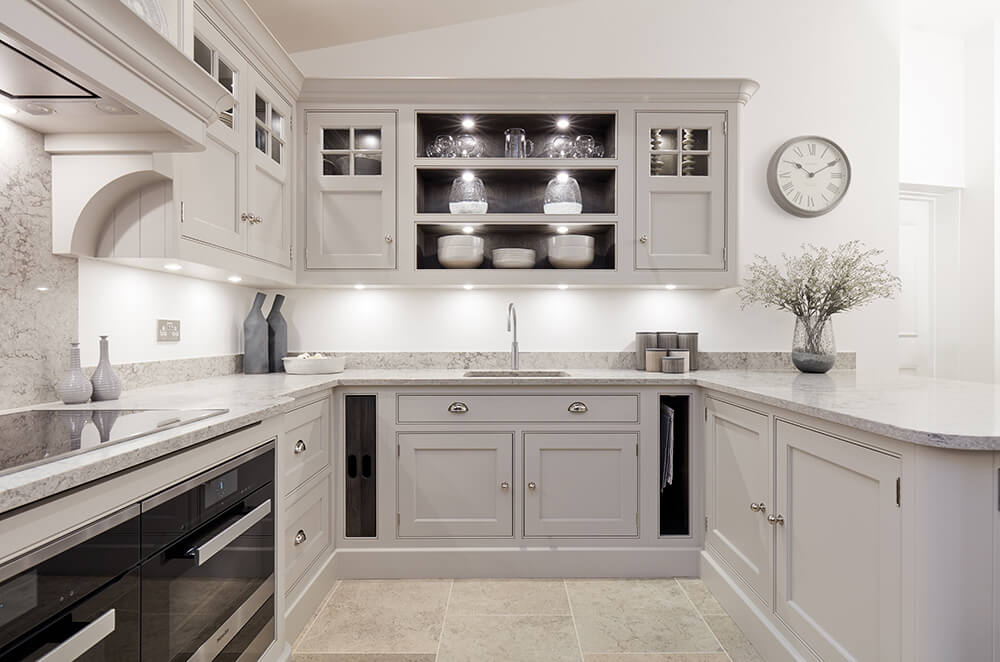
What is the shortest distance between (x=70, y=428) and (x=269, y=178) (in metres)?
1.48

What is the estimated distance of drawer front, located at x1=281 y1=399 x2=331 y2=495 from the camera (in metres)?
1.98

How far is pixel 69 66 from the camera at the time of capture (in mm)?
1071

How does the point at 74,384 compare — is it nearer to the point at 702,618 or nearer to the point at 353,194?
the point at 353,194

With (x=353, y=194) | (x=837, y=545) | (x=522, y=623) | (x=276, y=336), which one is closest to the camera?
(x=837, y=545)

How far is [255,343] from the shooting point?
9.02 feet

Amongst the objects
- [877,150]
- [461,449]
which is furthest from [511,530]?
[877,150]

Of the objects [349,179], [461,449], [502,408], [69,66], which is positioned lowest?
[461,449]

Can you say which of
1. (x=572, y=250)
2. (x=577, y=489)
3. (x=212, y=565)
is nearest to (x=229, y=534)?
(x=212, y=565)

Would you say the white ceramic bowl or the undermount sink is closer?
the white ceramic bowl

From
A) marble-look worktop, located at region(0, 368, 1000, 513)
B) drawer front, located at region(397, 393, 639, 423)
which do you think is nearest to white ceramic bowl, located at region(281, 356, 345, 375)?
marble-look worktop, located at region(0, 368, 1000, 513)

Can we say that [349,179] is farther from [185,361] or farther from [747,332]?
[747,332]

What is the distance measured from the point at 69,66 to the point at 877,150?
355cm

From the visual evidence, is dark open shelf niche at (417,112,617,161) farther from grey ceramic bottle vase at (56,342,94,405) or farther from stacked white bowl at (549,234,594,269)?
grey ceramic bottle vase at (56,342,94,405)

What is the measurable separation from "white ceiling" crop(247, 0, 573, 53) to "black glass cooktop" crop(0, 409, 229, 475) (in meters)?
2.19
